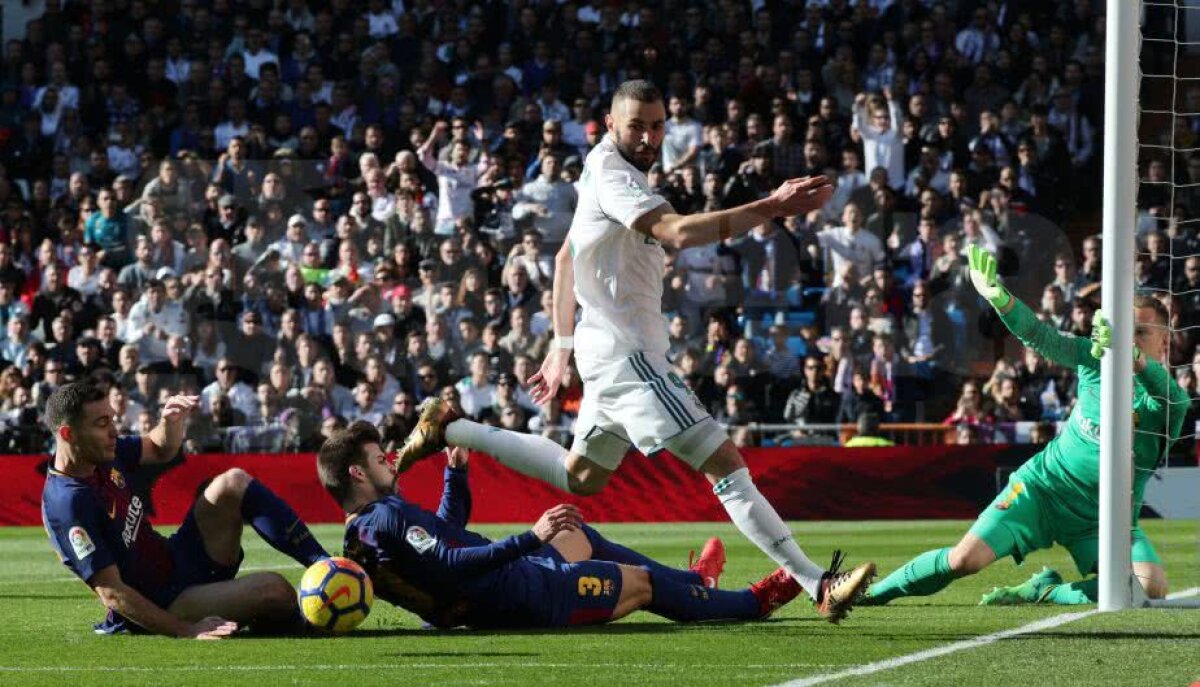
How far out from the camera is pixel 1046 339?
8.70 m

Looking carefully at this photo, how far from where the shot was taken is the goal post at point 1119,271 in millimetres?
8523

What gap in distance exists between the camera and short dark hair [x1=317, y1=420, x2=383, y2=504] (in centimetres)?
835

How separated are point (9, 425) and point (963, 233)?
10397 mm

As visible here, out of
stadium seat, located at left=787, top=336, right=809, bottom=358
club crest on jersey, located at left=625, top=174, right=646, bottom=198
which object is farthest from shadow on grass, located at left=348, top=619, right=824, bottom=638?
stadium seat, located at left=787, top=336, right=809, bottom=358

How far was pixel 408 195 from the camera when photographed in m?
22.3

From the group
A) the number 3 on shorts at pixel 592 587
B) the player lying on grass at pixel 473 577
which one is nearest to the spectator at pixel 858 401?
the player lying on grass at pixel 473 577

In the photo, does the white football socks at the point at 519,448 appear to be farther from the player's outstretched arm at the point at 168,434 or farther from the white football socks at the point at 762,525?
the player's outstretched arm at the point at 168,434

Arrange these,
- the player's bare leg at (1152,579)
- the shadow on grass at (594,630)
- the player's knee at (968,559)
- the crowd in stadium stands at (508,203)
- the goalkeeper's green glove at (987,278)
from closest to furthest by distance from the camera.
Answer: the shadow on grass at (594,630) → the goalkeeper's green glove at (987,278) → the player's knee at (968,559) → the player's bare leg at (1152,579) → the crowd in stadium stands at (508,203)

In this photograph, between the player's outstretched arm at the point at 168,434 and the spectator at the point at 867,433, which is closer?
the player's outstretched arm at the point at 168,434

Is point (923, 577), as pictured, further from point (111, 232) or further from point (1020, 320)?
point (111, 232)

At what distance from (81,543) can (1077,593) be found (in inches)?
188

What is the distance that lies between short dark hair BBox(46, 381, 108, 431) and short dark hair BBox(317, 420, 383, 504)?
1.01 meters

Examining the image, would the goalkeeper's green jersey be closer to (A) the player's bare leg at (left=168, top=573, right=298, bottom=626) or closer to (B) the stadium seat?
(A) the player's bare leg at (left=168, top=573, right=298, bottom=626)

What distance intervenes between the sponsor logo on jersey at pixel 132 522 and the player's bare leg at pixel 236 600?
1.19ft
